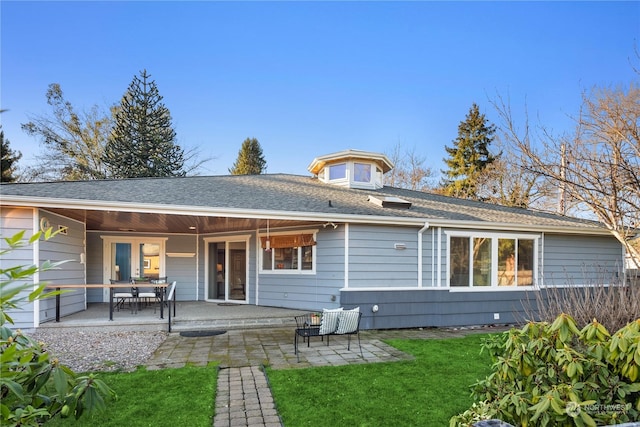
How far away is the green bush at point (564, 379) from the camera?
Answer: 6.75 feet

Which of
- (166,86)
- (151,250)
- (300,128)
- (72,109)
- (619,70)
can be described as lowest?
(151,250)

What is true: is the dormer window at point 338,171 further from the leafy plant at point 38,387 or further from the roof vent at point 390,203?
the leafy plant at point 38,387

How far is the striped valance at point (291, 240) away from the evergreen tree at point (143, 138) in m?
15.2

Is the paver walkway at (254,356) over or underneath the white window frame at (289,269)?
underneath

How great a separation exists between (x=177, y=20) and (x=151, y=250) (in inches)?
276

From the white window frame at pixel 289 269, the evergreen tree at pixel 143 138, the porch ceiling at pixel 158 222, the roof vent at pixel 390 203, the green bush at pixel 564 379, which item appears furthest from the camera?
the evergreen tree at pixel 143 138

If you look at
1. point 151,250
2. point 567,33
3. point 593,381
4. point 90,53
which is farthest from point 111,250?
point 567,33

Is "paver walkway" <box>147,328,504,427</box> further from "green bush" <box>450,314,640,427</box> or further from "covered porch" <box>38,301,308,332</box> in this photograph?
"green bush" <box>450,314,640,427</box>

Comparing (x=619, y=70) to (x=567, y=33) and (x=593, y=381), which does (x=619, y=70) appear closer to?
(x=567, y=33)

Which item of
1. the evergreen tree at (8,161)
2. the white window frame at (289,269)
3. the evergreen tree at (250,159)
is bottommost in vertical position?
the white window frame at (289,269)

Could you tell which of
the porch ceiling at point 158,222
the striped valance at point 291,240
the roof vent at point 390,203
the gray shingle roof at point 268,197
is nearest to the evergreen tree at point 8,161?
the porch ceiling at point 158,222

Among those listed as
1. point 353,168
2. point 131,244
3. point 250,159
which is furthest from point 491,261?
point 250,159

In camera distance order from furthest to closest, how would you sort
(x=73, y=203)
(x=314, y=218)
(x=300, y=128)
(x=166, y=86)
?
(x=166, y=86), (x=300, y=128), (x=314, y=218), (x=73, y=203)

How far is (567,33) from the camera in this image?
9414 mm
